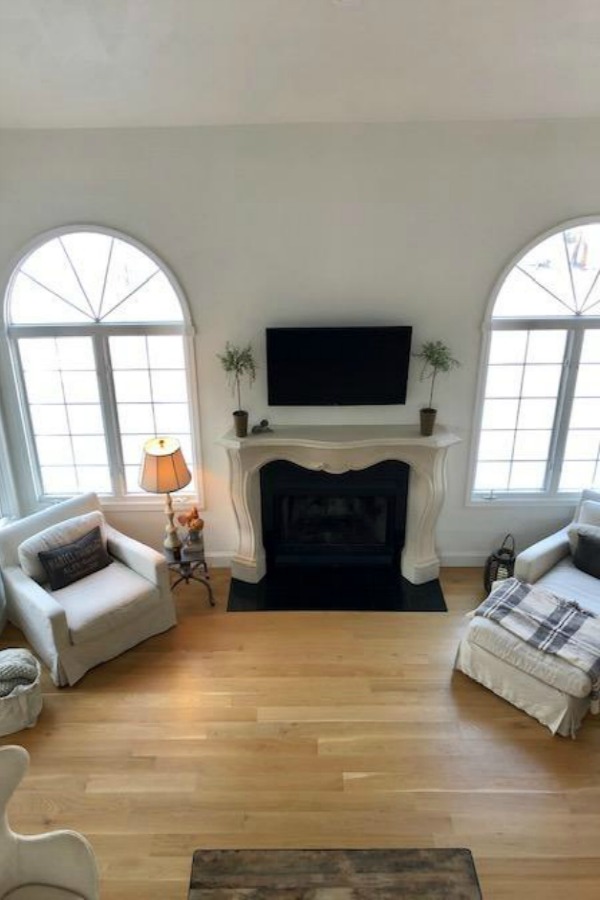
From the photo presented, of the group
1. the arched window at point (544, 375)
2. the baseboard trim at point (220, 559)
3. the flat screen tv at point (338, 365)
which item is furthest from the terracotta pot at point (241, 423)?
the arched window at point (544, 375)

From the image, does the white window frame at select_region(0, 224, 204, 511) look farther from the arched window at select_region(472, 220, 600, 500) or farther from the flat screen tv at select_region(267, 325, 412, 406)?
the arched window at select_region(472, 220, 600, 500)

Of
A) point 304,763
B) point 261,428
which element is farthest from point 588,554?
point 261,428

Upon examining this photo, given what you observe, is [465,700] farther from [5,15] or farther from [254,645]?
[5,15]

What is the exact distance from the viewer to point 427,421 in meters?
4.14

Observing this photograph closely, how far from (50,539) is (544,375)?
12.7ft

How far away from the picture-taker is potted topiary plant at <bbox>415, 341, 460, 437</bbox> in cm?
406

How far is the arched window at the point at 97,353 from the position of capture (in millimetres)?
4137

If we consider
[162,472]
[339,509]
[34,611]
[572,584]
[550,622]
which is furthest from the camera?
[339,509]

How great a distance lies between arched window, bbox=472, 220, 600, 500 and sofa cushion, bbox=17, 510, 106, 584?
305cm

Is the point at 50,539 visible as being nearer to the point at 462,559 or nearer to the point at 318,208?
the point at 318,208

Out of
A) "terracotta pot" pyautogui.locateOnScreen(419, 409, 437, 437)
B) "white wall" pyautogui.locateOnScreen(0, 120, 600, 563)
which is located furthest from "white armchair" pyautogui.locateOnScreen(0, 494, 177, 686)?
"terracotta pot" pyautogui.locateOnScreen(419, 409, 437, 437)

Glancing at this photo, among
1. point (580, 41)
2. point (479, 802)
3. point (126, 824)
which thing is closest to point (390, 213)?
point (580, 41)

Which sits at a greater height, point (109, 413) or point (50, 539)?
point (109, 413)

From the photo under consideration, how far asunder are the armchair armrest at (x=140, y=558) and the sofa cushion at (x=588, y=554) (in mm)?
2932
